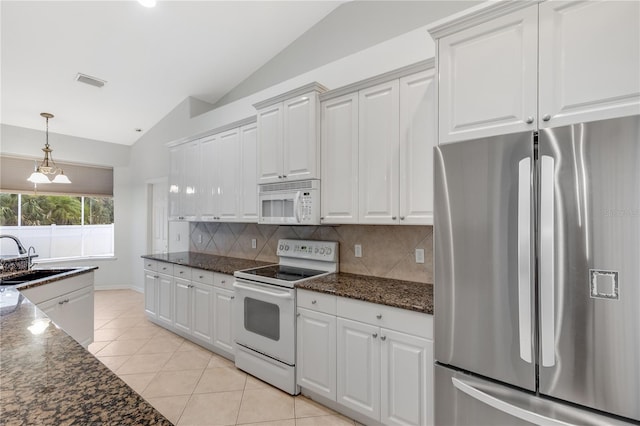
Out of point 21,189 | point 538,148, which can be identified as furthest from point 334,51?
point 21,189

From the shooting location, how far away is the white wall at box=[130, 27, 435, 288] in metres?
2.64

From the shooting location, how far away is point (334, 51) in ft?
10.4

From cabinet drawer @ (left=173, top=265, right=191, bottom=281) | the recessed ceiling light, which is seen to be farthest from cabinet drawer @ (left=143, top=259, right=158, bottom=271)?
the recessed ceiling light

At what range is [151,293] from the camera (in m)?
4.02

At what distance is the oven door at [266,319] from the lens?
7.93 ft

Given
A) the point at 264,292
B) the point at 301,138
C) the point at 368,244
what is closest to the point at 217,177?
the point at 301,138

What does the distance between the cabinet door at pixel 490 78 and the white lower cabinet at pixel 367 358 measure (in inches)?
44.5

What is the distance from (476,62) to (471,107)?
233mm

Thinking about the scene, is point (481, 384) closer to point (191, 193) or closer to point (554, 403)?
point (554, 403)

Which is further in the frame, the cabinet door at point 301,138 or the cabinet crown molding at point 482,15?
the cabinet door at point 301,138

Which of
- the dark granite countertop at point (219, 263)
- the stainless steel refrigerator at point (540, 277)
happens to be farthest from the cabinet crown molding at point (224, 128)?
the stainless steel refrigerator at point (540, 277)

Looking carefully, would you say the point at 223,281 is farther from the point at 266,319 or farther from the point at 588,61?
the point at 588,61

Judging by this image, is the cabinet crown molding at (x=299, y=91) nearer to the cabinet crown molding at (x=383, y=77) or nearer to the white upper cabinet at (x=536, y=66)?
the cabinet crown molding at (x=383, y=77)

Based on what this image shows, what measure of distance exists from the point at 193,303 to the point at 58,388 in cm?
259
